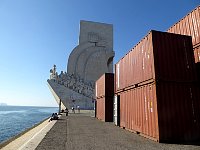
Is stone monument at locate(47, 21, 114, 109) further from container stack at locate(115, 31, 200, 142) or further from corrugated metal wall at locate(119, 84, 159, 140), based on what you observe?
container stack at locate(115, 31, 200, 142)

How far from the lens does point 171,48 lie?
1152cm

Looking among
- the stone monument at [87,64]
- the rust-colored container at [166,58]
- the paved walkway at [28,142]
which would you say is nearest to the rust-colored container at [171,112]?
the rust-colored container at [166,58]

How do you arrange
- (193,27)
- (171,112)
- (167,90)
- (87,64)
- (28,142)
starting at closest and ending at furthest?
(28,142)
(171,112)
(167,90)
(193,27)
(87,64)

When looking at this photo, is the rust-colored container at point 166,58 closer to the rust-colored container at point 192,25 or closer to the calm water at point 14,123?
the rust-colored container at point 192,25

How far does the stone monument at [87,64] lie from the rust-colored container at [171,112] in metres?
51.6

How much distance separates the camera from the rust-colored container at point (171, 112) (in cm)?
1028

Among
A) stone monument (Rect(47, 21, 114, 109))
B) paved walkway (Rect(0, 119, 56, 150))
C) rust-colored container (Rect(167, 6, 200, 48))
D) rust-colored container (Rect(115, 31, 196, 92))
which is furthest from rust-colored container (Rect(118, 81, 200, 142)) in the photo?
stone monument (Rect(47, 21, 114, 109))

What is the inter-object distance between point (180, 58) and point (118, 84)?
25.3ft

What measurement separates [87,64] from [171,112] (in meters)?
70.3

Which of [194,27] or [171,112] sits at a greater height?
[194,27]

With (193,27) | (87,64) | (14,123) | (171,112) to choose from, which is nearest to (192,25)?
(193,27)

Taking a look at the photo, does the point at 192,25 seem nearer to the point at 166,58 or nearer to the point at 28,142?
the point at 166,58

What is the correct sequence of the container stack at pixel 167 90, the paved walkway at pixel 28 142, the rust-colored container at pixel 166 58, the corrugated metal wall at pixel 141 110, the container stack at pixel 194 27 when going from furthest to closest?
the container stack at pixel 194 27 < the rust-colored container at pixel 166 58 < the corrugated metal wall at pixel 141 110 < the container stack at pixel 167 90 < the paved walkway at pixel 28 142

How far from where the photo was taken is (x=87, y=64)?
79.9 metres
